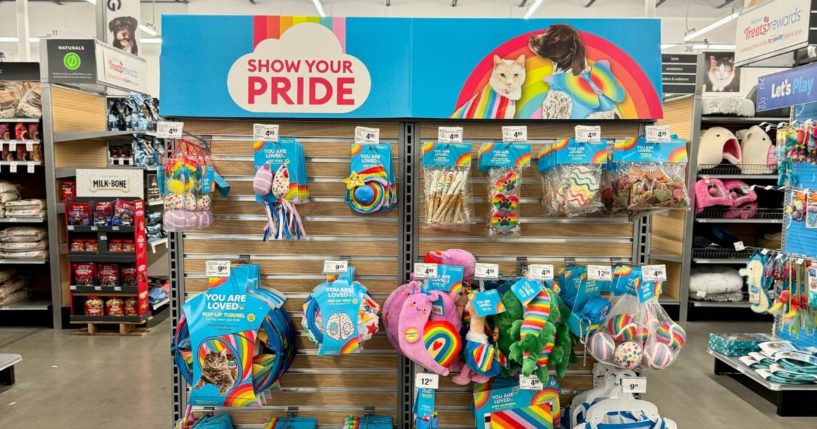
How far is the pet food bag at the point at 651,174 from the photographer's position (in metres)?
2.19

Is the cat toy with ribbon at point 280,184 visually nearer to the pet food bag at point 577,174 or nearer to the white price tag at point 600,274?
the pet food bag at point 577,174

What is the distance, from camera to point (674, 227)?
18.7ft

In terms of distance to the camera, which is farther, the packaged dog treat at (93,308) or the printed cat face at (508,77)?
the packaged dog treat at (93,308)

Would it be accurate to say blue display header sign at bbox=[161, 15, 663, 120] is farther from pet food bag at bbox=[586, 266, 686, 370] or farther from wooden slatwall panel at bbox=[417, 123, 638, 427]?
pet food bag at bbox=[586, 266, 686, 370]

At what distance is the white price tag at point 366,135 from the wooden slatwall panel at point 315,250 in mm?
126

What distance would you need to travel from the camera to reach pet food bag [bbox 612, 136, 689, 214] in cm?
219

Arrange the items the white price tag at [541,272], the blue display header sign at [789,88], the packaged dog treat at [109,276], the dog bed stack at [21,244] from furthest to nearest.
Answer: the dog bed stack at [21,244], the packaged dog treat at [109,276], the blue display header sign at [789,88], the white price tag at [541,272]

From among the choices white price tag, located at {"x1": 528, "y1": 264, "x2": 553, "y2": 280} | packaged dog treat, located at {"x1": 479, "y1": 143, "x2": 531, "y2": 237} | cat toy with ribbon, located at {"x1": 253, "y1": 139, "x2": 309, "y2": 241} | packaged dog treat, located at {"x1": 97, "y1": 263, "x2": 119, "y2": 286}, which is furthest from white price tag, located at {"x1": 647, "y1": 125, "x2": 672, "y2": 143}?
packaged dog treat, located at {"x1": 97, "y1": 263, "x2": 119, "y2": 286}

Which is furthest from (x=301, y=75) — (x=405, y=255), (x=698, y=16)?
(x=698, y=16)

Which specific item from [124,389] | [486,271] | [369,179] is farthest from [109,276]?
[486,271]

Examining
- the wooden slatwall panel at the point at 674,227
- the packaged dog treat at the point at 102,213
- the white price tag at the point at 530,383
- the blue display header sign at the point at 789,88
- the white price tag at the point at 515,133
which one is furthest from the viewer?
the wooden slatwall panel at the point at 674,227

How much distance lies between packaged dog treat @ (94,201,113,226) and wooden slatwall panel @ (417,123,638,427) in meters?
3.88

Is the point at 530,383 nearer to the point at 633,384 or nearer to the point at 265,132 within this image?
the point at 633,384

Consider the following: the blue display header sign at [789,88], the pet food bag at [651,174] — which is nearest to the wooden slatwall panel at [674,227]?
the blue display header sign at [789,88]
